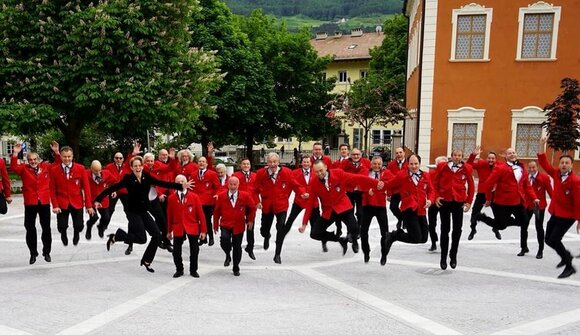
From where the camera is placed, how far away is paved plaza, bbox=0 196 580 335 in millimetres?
6258

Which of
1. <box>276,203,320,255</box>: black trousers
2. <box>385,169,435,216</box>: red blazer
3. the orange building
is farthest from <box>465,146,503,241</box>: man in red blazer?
the orange building

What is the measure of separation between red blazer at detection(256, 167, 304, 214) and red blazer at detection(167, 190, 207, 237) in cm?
169

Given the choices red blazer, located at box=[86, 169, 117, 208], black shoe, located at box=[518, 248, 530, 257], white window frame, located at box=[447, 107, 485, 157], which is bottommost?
black shoe, located at box=[518, 248, 530, 257]

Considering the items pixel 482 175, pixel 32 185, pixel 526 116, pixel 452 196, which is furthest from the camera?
pixel 526 116

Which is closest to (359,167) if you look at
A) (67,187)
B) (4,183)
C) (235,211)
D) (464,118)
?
(235,211)

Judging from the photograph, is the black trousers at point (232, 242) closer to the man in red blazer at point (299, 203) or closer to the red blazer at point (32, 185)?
the man in red blazer at point (299, 203)

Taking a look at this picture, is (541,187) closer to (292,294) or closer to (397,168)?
(397,168)

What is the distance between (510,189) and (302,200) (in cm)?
385

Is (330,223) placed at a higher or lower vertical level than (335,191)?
lower

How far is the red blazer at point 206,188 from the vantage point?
10.4 m

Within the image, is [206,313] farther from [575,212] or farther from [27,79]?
[27,79]

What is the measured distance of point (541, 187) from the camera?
1027 centimetres

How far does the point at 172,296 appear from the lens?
7.38 metres

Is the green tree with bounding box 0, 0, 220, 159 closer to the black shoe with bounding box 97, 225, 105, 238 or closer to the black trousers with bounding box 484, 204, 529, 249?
the black shoe with bounding box 97, 225, 105, 238
